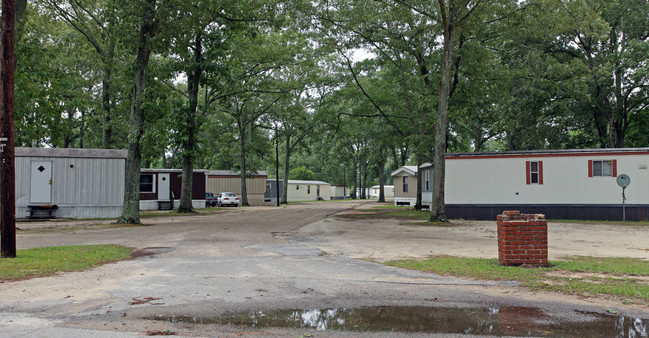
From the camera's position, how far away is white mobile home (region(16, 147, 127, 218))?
21.1 metres

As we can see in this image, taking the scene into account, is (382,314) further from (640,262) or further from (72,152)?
(72,152)

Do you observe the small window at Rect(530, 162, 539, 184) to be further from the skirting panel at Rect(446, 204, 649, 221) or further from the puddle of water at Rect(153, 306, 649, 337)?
the puddle of water at Rect(153, 306, 649, 337)

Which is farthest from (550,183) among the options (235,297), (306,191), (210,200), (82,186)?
(306,191)

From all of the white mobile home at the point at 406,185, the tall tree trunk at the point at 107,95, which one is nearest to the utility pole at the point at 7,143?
the tall tree trunk at the point at 107,95

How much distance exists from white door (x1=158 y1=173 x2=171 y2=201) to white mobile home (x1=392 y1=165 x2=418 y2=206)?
19.8 m

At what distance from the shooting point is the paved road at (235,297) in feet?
15.5

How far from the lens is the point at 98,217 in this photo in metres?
22.4

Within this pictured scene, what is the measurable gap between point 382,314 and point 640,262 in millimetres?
6539

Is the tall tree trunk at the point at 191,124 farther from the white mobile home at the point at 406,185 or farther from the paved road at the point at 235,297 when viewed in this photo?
the white mobile home at the point at 406,185

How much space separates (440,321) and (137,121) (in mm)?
17415

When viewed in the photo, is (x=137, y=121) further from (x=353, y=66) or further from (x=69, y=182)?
(x=353, y=66)

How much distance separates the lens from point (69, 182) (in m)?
21.8

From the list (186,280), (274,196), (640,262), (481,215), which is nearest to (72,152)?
(186,280)

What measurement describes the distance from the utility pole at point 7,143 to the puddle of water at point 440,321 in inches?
220
